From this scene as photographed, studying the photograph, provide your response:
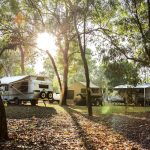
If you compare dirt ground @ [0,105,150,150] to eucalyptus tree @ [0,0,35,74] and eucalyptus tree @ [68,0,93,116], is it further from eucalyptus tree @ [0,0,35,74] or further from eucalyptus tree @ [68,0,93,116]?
eucalyptus tree @ [0,0,35,74]

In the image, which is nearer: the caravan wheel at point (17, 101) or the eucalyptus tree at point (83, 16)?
the eucalyptus tree at point (83, 16)

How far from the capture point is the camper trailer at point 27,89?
3084cm

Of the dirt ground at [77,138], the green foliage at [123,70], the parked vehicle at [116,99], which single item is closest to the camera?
the dirt ground at [77,138]

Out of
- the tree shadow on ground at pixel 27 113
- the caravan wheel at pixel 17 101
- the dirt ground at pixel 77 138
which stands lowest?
the dirt ground at pixel 77 138

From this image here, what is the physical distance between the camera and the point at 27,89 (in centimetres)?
3130

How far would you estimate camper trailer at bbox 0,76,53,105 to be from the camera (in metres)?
30.8

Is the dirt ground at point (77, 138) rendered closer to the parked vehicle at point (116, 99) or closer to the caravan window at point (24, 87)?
the caravan window at point (24, 87)

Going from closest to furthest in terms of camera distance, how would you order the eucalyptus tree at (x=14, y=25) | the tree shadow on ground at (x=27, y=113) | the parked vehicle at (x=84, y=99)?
the tree shadow on ground at (x=27, y=113)
the eucalyptus tree at (x=14, y=25)
the parked vehicle at (x=84, y=99)

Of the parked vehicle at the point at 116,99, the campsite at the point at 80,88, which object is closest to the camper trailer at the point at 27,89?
the campsite at the point at 80,88

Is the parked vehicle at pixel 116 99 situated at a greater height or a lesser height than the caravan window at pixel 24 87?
lesser

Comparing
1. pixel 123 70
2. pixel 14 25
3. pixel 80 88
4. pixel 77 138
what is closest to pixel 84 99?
pixel 80 88

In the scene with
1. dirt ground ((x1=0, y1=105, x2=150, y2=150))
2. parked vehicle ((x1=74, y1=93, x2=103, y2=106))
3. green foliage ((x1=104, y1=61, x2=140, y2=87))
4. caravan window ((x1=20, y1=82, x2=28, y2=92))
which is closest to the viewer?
dirt ground ((x1=0, y1=105, x2=150, y2=150))

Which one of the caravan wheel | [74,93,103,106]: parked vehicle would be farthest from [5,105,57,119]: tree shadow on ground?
[74,93,103,106]: parked vehicle

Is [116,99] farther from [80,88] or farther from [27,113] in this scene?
[27,113]
